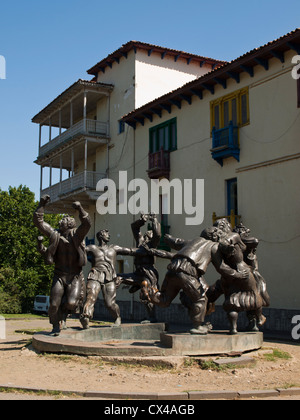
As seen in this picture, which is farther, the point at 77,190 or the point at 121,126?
the point at 121,126

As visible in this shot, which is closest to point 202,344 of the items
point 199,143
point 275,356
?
point 275,356

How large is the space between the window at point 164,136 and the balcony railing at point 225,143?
3658 mm

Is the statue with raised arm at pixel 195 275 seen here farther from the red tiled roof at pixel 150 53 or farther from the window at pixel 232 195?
the red tiled roof at pixel 150 53

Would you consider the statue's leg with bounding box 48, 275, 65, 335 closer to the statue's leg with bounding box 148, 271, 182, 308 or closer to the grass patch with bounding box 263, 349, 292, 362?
the statue's leg with bounding box 148, 271, 182, 308

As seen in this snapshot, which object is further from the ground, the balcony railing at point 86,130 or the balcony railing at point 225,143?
the balcony railing at point 86,130

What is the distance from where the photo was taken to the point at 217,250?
28.2ft

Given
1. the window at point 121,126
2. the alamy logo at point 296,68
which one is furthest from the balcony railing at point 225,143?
the window at point 121,126

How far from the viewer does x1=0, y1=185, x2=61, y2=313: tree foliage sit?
1345 inches

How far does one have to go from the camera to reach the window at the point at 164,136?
23.2 meters

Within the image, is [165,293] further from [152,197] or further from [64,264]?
[152,197]

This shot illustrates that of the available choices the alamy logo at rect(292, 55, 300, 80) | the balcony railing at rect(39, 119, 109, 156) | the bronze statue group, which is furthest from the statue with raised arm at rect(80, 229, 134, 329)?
the balcony railing at rect(39, 119, 109, 156)

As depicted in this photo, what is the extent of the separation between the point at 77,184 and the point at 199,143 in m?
9.23

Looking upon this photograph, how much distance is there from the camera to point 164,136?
78.7ft
